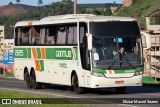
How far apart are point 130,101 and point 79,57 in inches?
192

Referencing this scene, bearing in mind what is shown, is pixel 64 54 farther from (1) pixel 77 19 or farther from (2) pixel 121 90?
(2) pixel 121 90

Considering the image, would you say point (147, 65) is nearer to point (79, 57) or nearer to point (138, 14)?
point (79, 57)

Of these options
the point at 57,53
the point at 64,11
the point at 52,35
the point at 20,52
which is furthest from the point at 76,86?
the point at 64,11

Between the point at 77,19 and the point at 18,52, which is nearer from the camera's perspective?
the point at 77,19

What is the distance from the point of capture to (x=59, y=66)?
30969 millimetres

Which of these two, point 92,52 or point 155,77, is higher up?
point 92,52

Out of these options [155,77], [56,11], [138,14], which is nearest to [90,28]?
[155,77]

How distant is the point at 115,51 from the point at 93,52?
2.82ft

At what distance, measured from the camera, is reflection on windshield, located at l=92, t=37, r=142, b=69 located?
27391 millimetres

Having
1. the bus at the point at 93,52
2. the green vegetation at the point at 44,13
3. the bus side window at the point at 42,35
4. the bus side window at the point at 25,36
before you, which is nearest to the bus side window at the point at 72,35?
the bus at the point at 93,52

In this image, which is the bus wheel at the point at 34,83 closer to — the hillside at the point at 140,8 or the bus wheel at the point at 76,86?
the bus wheel at the point at 76,86

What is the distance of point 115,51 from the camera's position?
27.6 metres

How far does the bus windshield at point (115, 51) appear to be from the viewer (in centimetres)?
2741

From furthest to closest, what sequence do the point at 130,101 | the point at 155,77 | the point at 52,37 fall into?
the point at 155,77, the point at 52,37, the point at 130,101
